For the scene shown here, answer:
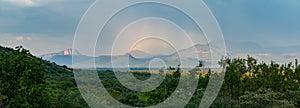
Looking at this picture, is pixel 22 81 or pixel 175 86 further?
pixel 175 86

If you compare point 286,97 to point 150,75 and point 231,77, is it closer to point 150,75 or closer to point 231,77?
point 231,77

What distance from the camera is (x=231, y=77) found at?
78.5 feet

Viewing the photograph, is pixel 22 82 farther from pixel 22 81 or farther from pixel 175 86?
pixel 175 86

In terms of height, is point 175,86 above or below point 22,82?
below

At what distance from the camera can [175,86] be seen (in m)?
23.6

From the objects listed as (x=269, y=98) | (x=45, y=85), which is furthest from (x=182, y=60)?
(x=45, y=85)

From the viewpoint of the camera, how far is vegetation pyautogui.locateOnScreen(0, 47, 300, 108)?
55.6 ft

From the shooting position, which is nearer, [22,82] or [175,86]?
[22,82]

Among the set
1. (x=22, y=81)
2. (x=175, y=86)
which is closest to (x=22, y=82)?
(x=22, y=81)

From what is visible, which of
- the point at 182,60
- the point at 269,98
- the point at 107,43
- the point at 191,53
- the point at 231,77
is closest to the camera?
the point at 107,43

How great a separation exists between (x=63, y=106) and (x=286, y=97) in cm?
1213

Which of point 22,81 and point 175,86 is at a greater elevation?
point 22,81

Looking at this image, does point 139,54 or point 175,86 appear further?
→ point 175,86

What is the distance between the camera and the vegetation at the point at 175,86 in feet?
55.6
